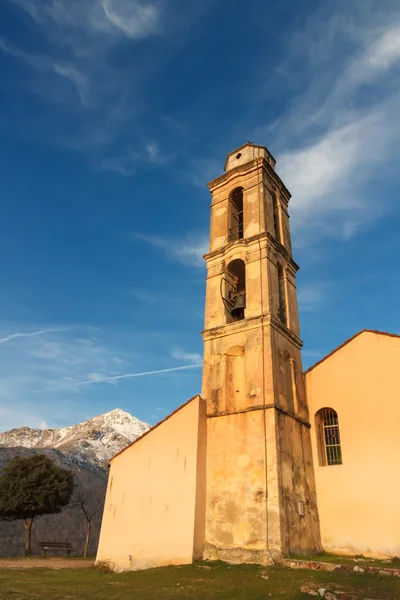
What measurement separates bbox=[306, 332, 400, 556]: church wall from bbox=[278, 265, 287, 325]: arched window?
2.48 metres

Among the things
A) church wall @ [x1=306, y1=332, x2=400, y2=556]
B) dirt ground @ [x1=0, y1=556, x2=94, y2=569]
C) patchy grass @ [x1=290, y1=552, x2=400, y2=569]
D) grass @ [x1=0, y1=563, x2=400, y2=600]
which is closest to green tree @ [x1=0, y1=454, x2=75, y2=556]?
dirt ground @ [x1=0, y1=556, x2=94, y2=569]

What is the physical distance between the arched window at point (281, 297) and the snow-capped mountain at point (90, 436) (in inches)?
1634

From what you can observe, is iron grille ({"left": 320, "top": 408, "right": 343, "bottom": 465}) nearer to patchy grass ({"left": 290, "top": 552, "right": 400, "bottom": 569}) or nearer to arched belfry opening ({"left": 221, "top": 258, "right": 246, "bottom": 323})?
patchy grass ({"left": 290, "top": 552, "right": 400, "bottom": 569})

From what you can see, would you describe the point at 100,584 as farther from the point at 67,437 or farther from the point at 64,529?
the point at 67,437

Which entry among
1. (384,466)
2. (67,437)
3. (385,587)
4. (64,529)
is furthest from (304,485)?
(67,437)

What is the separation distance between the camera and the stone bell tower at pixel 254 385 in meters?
12.4

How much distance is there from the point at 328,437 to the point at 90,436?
164 ft

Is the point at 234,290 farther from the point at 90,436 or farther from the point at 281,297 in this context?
the point at 90,436

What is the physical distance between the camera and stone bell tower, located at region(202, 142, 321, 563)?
40.8ft

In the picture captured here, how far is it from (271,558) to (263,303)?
7.92m

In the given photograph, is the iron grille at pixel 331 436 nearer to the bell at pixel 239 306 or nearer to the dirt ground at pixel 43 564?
the bell at pixel 239 306

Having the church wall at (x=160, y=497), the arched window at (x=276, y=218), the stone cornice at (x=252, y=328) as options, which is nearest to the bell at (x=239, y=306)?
the stone cornice at (x=252, y=328)

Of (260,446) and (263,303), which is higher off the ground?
(263,303)

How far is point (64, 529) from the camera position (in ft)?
113
